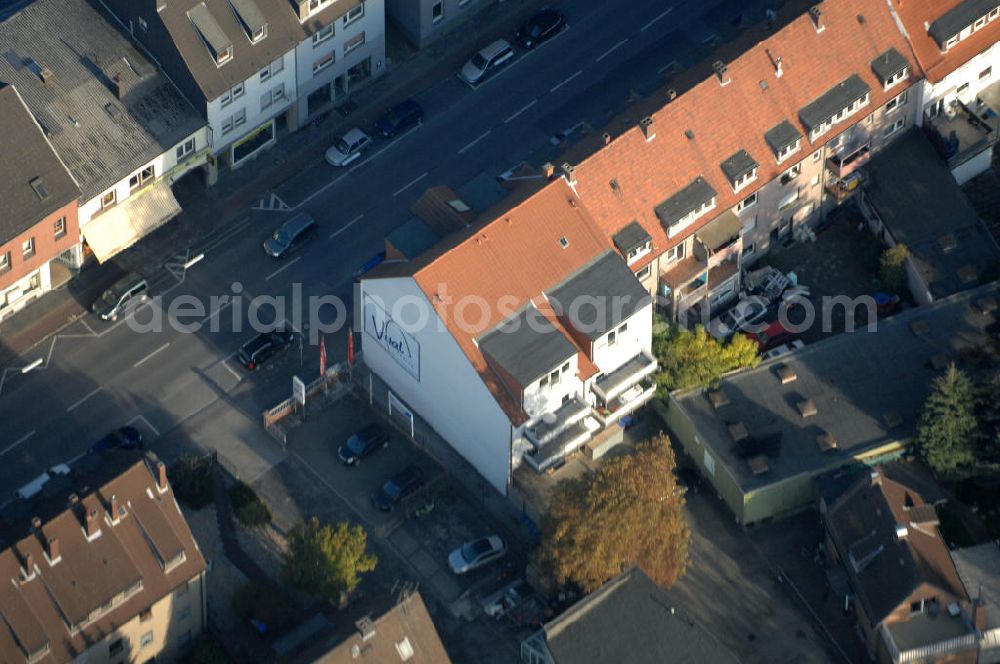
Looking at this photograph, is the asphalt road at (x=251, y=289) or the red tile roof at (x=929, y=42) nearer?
the asphalt road at (x=251, y=289)

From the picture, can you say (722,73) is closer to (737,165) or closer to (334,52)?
(737,165)

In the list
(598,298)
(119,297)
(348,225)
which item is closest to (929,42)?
(598,298)

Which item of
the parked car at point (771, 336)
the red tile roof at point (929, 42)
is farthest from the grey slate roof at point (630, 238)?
the red tile roof at point (929, 42)

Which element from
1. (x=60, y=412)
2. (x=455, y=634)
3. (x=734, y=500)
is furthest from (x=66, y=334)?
(x=734, y=500)

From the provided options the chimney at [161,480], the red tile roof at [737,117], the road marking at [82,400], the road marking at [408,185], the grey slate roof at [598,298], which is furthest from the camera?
the road marking at [408,185]

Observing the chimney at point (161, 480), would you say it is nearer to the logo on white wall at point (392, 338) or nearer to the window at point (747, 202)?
the logo on white wall at point (392, 338)

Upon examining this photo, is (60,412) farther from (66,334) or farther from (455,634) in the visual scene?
(455,634)

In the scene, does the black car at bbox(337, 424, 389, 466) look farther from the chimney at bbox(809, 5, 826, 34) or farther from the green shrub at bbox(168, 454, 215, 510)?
the chimney at bbox(809, 5, 826, 34)
